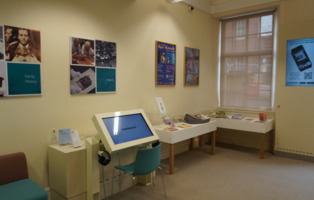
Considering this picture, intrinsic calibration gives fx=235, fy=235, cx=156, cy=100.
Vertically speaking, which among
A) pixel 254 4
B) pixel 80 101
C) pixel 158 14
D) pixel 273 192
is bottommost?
pixel 273 192

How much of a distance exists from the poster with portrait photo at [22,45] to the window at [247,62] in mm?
4377

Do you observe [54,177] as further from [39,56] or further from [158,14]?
[158,14]

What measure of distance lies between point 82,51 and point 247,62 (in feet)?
12.7

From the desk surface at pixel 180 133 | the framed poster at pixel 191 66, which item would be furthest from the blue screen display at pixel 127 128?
the framed poster at pixel 191 66

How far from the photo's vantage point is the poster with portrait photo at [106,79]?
11.2 ft

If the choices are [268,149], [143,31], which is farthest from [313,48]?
[143,31]

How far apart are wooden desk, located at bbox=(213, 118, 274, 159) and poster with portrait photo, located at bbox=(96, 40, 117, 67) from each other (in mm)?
2721

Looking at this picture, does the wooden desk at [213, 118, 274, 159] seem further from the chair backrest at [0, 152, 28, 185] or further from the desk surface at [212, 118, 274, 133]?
the chair backrest at [0, 152, 28, 185]

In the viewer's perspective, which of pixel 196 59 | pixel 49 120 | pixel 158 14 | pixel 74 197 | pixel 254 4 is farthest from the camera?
pixel 196 59

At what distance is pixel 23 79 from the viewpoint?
2678mm

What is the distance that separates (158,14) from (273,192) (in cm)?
345

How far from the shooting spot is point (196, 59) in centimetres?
532

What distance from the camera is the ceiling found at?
498 cm

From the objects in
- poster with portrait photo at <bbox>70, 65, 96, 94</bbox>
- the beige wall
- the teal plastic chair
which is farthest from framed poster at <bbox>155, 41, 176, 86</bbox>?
the teal plastic chair
